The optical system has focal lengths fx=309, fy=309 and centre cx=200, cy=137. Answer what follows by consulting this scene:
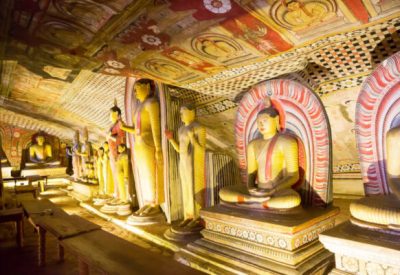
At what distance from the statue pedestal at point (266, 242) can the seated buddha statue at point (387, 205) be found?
490 millimetres

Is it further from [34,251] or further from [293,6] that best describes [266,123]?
[34,251]

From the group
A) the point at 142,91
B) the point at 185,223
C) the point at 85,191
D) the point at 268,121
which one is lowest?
the point at 85,191

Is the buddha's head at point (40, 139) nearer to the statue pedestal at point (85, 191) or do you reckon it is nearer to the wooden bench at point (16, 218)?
the statue pedestal at point (85, 191)

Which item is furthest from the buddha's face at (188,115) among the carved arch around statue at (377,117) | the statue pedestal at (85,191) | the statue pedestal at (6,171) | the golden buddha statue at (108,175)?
the statue pedestal at (6,171)

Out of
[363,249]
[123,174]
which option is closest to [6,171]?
[123,174]

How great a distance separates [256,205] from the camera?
304 cm

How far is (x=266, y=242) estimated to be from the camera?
2709mm

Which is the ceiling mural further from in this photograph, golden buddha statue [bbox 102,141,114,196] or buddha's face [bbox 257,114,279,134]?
golden buddha statue [bbox 102,141,114,196]

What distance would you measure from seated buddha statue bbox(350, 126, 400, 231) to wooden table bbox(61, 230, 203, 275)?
1.25 m

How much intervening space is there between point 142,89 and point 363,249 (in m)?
3.75

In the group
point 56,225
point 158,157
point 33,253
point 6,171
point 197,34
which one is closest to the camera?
point 197,34

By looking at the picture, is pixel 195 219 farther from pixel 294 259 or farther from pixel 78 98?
pixel 78 98

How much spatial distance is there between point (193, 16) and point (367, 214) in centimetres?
225

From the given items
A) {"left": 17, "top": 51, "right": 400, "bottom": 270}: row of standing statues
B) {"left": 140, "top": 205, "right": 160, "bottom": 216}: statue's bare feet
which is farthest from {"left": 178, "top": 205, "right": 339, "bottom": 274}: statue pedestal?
{"left": 140, "top": 205, "right": 160, "bottom": 216}: statue's bare feet
